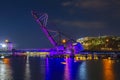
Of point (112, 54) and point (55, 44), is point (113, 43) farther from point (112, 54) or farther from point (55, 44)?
point (55, 44)

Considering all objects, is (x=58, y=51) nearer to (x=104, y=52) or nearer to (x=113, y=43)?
(x=104, y=52)

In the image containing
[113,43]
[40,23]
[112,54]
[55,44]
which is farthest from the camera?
[113,43]

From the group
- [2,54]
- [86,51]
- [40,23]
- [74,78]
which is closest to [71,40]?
[86,51]

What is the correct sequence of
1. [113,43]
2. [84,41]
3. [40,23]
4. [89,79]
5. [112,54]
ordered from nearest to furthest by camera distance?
[89,79] → [40,23] → [112,54] → [113,43] → [84,41]

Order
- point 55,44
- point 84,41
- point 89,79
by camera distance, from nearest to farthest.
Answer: point 89,79, point 55,44, point 84,41

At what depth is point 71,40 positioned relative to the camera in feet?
479

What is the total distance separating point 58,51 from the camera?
135375mm

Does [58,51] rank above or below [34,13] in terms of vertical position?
below

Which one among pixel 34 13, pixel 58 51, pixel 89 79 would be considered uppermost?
pixel 34 13

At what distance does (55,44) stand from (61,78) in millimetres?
81321

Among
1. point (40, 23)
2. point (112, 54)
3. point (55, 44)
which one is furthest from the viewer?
point (112, 54)

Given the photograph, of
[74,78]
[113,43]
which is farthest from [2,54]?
[74,78]

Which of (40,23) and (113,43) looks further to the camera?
(113,43)

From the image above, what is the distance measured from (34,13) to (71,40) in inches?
1038
